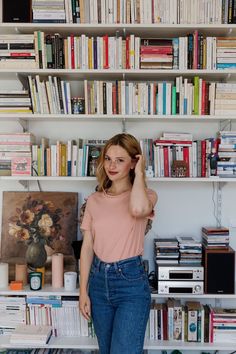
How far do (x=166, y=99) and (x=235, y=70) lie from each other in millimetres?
430

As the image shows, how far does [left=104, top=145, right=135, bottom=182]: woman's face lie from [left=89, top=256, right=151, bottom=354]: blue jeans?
1.38 ft

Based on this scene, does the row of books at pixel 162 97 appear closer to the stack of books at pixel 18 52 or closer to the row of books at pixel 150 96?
the row of books at pixel 150 96

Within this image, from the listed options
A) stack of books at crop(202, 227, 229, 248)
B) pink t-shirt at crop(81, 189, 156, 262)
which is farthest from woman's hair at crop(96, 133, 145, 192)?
stack of books at crop(202, 227, 229, 248)

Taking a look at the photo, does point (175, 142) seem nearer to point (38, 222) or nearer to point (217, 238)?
point (217, 238)

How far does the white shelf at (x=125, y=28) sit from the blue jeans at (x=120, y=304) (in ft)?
4.33

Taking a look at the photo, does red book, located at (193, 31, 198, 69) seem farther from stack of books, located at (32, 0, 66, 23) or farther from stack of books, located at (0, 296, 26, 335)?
stack of books, located at (0, 296, 26, 335)

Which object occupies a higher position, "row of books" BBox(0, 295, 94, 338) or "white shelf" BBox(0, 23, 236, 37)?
"white shelf" BBox(0, 23, 236, 37)

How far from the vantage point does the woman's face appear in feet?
6.64

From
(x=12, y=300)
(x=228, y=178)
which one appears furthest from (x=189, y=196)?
(x=12, y=300)

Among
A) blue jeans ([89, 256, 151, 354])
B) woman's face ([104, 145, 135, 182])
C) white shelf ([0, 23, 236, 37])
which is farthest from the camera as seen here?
white shelf ([0, 23, 236, 37])

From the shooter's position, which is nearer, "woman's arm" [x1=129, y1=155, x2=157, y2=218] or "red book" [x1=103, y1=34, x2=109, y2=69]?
"woman's arm" [x1=129, y1=155, x2=157, y2=218]

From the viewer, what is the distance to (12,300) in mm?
2443

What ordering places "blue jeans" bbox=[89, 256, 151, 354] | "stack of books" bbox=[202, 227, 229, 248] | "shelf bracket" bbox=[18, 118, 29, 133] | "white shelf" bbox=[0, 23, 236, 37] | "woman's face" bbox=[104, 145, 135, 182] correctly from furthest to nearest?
"shelf bracket" bbox=[18, 118, 29, 133]
"stack of books" bbox=[202, 227, 229, 248]
"white shelf" bbox=[0, 23, 236, 37]
"woman's face" bbox=[104, 145, 135, 182]
"blue jeans" bbox=[89, 256, 151, 354]

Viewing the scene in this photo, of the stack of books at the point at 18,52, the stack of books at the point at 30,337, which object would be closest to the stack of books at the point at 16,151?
the stack of books at the point at 18,52
